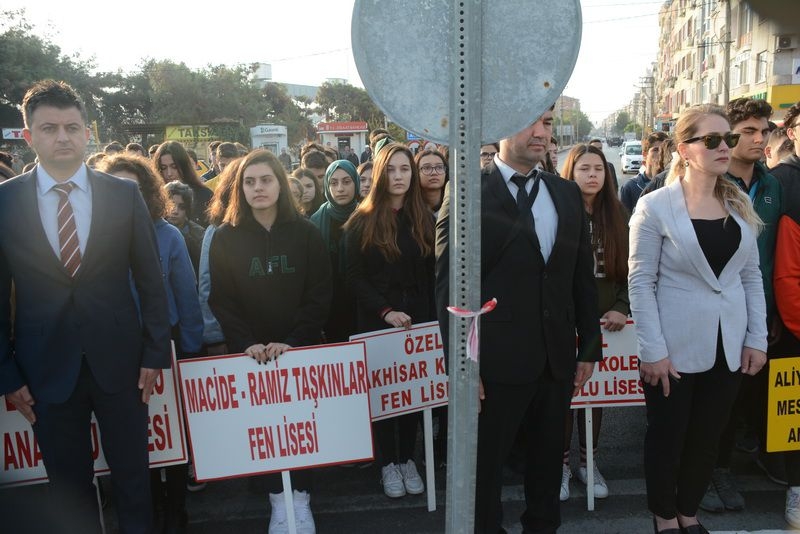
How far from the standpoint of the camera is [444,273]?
109 inches

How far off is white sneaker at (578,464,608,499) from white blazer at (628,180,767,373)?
3.78ft

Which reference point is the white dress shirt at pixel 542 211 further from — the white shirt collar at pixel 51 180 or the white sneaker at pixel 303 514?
the white sneaker at pixel 303 514

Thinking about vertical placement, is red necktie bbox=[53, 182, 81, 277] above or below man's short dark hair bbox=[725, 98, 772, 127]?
below

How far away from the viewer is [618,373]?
12.9 ft

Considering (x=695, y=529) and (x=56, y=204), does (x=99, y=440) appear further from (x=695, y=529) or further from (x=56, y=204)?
(x=695, y=529)

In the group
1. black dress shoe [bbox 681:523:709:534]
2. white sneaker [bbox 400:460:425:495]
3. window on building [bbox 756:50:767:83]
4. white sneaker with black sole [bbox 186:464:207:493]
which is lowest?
white sneaker with black sole [bbox 186:464:207:493]

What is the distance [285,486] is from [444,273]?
155 centimetres

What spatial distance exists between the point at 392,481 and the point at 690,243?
2.26 metres

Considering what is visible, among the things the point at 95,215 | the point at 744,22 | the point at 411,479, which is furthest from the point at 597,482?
the point at 744,22

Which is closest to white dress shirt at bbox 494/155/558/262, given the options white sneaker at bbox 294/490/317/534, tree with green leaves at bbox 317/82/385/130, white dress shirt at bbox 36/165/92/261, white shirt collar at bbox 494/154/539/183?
white shirt collar at bbox 494/154/539/183

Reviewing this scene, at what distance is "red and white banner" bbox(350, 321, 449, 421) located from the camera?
12.7 feet

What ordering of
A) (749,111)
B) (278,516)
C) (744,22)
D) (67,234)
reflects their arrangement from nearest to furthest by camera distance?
1. (67,234)
2. (278,516)
3. (749,111)
4. (744,22)

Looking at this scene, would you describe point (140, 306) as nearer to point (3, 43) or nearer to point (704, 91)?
point (3, 43)

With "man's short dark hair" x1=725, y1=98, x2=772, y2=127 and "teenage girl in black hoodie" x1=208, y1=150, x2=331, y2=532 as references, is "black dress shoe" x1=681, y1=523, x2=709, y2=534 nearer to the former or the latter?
"teenage girl in black hoodie" x1=208, y1=150, x2=331, y2=532
